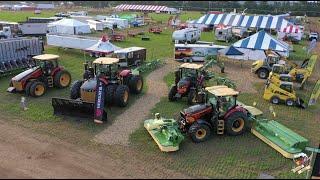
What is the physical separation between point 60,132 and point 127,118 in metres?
2.85

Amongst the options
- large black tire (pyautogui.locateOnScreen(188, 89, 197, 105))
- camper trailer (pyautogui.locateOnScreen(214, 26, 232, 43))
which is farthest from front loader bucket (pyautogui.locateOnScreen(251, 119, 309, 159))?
camper trailer (pyautogui.locateOnScreen(214, 26, 232, 43))

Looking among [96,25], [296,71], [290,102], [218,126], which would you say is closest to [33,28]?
[96,25]

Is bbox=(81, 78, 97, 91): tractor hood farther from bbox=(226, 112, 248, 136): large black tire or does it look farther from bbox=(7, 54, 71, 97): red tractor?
bbox=(226, 112, 248, 136): large black tire

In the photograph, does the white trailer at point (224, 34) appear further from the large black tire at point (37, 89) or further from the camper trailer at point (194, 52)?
Answer: the large black tire at point (37, 89)

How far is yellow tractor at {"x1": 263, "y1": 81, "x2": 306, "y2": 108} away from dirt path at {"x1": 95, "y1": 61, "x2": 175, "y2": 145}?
525 centimetres

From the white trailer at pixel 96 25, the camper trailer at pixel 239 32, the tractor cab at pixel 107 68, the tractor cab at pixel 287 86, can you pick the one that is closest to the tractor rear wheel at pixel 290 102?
the tractor cab at pixel 287 86

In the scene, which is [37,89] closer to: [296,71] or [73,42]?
[73,42]

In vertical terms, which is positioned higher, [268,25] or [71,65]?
[268,25]

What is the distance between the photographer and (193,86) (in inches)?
671

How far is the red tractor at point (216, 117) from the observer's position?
12917mm

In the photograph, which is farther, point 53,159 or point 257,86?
point 257,86

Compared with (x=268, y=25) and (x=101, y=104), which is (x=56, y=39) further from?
(x=268, y=25)

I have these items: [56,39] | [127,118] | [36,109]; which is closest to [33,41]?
[56,39]

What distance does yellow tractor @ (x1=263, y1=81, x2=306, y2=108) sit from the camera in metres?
17.5
